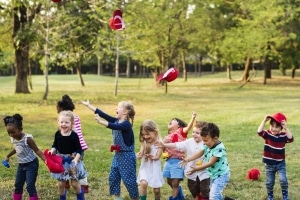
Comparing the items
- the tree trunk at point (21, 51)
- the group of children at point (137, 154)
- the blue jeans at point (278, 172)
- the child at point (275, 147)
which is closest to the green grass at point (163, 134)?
the blue jeans at point (278, 172)

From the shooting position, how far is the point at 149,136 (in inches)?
227

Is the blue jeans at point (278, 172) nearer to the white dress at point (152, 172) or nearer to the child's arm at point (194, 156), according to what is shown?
the child's arm at point (194, 156)

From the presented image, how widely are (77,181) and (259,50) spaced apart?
95.4 ft

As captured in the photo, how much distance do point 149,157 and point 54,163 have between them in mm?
1164

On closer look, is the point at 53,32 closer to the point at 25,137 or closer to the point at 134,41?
the point at 134,41

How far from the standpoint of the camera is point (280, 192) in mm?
6867

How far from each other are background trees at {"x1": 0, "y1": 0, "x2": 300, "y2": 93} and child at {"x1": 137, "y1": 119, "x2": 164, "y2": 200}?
16220 mm

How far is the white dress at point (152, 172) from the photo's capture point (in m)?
5.84

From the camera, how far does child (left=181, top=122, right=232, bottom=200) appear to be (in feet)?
16.9

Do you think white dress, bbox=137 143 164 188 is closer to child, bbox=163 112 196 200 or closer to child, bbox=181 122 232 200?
child, bbox=163 112 196 200

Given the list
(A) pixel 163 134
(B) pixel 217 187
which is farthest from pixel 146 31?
(B) pixel 217 187

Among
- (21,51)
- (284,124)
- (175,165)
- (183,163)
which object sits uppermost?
(21,51)

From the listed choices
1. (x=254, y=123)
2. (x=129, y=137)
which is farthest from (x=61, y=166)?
(x=254, y=123)

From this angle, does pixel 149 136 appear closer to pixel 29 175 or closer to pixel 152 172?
pixel 152 172
